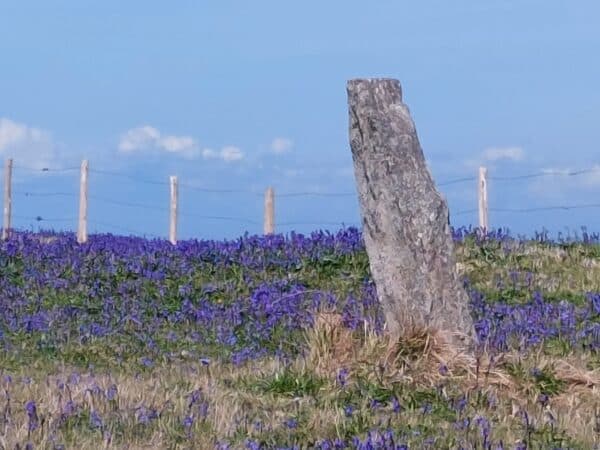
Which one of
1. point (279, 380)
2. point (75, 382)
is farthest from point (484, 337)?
point (75, 382)

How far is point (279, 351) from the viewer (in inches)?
450

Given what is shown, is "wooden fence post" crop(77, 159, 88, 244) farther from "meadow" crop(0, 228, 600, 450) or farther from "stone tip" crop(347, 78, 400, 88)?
"stone tip" crop(347, 78, 400, 88)

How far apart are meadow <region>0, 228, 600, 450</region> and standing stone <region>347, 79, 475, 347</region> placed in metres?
0.27

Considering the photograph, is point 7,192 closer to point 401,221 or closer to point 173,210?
point 173,210

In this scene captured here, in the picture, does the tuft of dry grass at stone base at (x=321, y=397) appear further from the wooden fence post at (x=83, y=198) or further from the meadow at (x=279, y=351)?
the wooden fence post at (x=83, y=198)

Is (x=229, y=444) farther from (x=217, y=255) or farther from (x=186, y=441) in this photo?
(x=217, y=255)

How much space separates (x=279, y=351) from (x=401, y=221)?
218cm

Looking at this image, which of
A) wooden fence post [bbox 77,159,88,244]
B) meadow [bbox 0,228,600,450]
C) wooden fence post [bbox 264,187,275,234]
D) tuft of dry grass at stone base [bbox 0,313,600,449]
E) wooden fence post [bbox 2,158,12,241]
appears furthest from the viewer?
wooden fence post [bbox 2,158,12,241]

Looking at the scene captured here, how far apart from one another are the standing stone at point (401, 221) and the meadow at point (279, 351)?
0.90 feet

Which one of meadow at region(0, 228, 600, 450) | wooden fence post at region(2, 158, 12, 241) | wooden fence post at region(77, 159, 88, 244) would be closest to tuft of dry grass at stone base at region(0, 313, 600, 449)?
meadow at region(0, 228, 600, 450)

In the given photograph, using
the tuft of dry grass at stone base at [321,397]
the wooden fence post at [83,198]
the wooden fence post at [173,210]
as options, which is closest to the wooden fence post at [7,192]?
the wooden fence post at [83,198]

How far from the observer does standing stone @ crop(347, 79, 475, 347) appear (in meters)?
9.76

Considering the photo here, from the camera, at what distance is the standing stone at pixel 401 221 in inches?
384

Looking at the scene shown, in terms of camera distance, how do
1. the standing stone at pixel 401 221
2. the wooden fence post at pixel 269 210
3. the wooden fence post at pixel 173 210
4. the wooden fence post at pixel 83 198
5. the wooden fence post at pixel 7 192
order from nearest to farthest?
the standing stone at pixel 401 221 → the wooden fence post at pixel 269 210 → the wooden fence post at pixel 83 198 → the wooden fence post at pixel 173 210 → the wooden fence post at pixel 7 192
